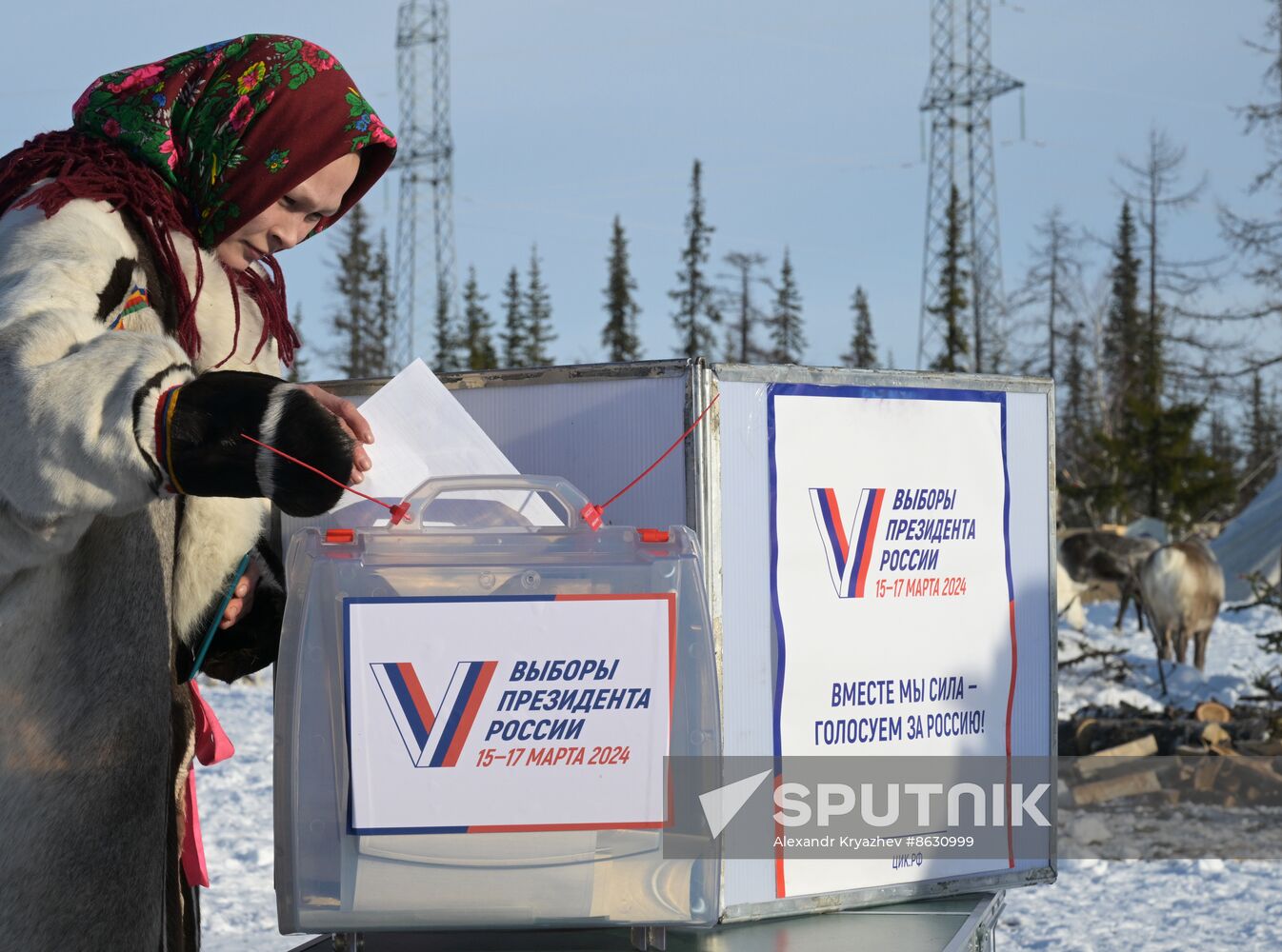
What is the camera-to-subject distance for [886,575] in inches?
87.6

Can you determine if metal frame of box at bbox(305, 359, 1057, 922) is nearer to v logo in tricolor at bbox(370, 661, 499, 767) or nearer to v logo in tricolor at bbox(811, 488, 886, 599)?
v logo in tricolor at bbox(811, 488, 886, 599)

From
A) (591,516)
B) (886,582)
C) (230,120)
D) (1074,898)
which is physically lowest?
(1074,898)

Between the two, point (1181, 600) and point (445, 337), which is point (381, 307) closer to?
point (445, 337)

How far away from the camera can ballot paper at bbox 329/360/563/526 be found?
1.72 meters

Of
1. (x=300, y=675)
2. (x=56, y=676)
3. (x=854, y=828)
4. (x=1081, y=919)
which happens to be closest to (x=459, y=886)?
(x=300, y=675)

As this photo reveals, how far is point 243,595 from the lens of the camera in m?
1.96

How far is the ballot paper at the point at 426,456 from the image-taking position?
5.64ft

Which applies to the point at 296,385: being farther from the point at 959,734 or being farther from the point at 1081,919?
the point at 1081,919

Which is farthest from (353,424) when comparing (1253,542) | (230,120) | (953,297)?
(953,297)

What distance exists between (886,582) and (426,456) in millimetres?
863

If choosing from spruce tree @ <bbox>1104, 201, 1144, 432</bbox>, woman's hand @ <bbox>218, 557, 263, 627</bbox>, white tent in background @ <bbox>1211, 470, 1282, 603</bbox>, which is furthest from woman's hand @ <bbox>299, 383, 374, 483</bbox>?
spruce tree @ <bbox>1104, 201, 1144, 432</bbox>

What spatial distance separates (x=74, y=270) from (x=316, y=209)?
43 centimetres

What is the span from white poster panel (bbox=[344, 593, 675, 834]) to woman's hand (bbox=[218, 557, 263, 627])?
478 millimetres

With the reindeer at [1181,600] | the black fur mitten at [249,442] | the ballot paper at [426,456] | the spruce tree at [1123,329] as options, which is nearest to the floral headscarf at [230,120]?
the ballot paper at [426,456]
